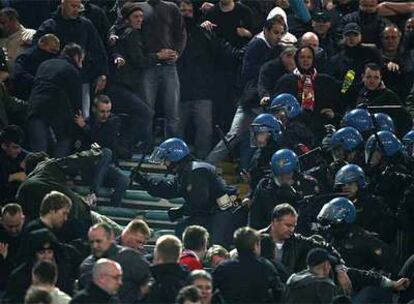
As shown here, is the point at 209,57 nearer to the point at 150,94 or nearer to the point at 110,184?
the point at 150,94

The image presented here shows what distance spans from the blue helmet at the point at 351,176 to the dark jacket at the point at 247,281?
10.7 ft

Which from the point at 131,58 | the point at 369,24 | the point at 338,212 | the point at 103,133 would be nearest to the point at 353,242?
the point at 338,212

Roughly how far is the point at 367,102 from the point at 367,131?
1029 millimetres

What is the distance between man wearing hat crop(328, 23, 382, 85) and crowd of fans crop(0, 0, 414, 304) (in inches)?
0.8

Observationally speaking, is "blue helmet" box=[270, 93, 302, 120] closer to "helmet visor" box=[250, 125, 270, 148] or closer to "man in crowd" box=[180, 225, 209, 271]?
"helmet visor" box=[250, 125, 270, 148]

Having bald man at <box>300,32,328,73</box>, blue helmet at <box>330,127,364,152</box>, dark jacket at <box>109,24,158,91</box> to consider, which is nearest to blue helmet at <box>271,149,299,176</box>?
blue helmet at <box>330,127,364,152</box>

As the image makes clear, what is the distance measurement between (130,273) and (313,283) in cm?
178

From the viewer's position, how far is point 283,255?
64.0ft

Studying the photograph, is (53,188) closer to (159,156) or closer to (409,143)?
(159,156)

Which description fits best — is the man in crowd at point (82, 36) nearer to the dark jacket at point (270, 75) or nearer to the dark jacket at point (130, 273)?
the dark jacket at point (270, 75)

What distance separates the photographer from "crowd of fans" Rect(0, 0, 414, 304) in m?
18.1

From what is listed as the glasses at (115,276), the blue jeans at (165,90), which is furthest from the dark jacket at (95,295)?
the blue jeans at (165,90)

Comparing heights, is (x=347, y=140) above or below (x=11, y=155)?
above

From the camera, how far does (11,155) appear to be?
22594 mm
